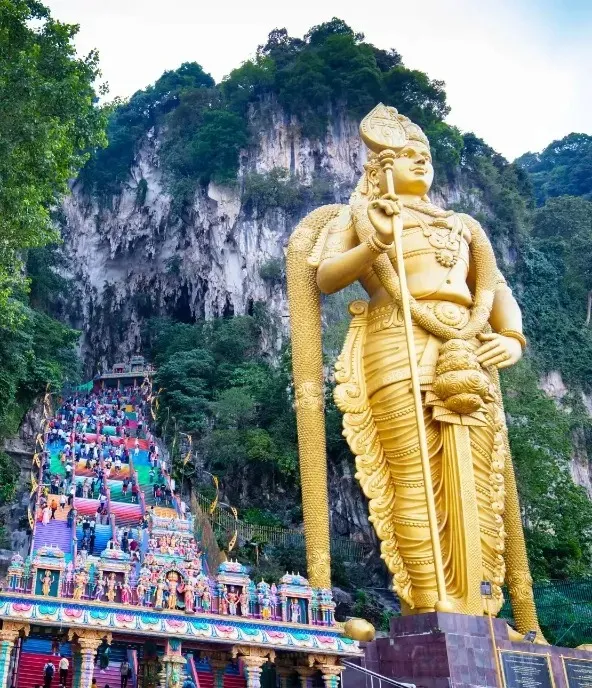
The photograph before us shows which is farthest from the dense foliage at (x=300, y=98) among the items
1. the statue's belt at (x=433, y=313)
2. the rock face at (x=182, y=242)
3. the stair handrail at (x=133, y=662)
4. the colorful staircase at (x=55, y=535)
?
the stair handrail at (x=133, y=662)

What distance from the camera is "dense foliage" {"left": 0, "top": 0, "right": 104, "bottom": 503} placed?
8664mm

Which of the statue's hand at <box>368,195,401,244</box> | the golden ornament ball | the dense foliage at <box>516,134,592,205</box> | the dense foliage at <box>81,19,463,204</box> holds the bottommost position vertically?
the golden ornament ball

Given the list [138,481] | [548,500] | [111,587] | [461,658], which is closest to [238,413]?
[138,481]

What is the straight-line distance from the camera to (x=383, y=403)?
646 centimetres

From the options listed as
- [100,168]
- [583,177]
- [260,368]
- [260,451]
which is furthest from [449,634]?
[583,177]

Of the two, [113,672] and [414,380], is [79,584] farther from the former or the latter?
[414,380]

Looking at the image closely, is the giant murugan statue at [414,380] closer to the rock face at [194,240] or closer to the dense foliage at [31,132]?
the dense foliage at [31,132]

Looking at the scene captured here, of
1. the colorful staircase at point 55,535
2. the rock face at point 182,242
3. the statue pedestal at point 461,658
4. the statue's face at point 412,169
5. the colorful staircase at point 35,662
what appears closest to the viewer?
the statue pedestal at point 461,658

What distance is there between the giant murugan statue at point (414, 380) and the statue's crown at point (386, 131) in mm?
14

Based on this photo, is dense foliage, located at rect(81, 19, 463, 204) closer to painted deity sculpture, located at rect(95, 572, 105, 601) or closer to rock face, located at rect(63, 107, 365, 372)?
rock face, located at rect(63, 107, 365, 372)

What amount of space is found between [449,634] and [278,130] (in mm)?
21987

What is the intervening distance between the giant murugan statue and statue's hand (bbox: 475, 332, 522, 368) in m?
0.01

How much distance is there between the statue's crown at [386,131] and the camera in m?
6.93

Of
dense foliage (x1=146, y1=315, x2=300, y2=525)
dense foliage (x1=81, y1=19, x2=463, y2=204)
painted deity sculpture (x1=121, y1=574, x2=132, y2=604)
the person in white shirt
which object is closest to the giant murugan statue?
painted deity sculpture (x1=121, y1=574, x2=132, y2=604)
